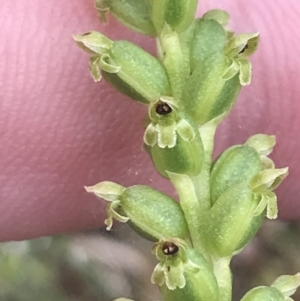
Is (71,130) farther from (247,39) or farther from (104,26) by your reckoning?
(247,39)

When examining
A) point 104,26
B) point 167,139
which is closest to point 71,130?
point 104,26

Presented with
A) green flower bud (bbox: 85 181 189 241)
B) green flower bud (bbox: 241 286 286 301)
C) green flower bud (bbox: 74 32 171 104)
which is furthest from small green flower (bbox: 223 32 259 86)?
green flower bud (bbox: 241 286 286 301)

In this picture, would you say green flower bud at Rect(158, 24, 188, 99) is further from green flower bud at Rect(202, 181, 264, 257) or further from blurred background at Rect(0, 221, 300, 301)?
blurred background at Rect(0, 221, 300, 301)

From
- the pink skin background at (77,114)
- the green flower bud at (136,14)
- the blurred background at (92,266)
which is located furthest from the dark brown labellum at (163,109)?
the blurred background at (92,266)

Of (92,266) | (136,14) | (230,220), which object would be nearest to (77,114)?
(136,14)

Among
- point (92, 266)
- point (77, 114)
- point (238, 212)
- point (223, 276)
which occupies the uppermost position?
point (238, 212)

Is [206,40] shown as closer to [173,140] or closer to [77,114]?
[173,140]
